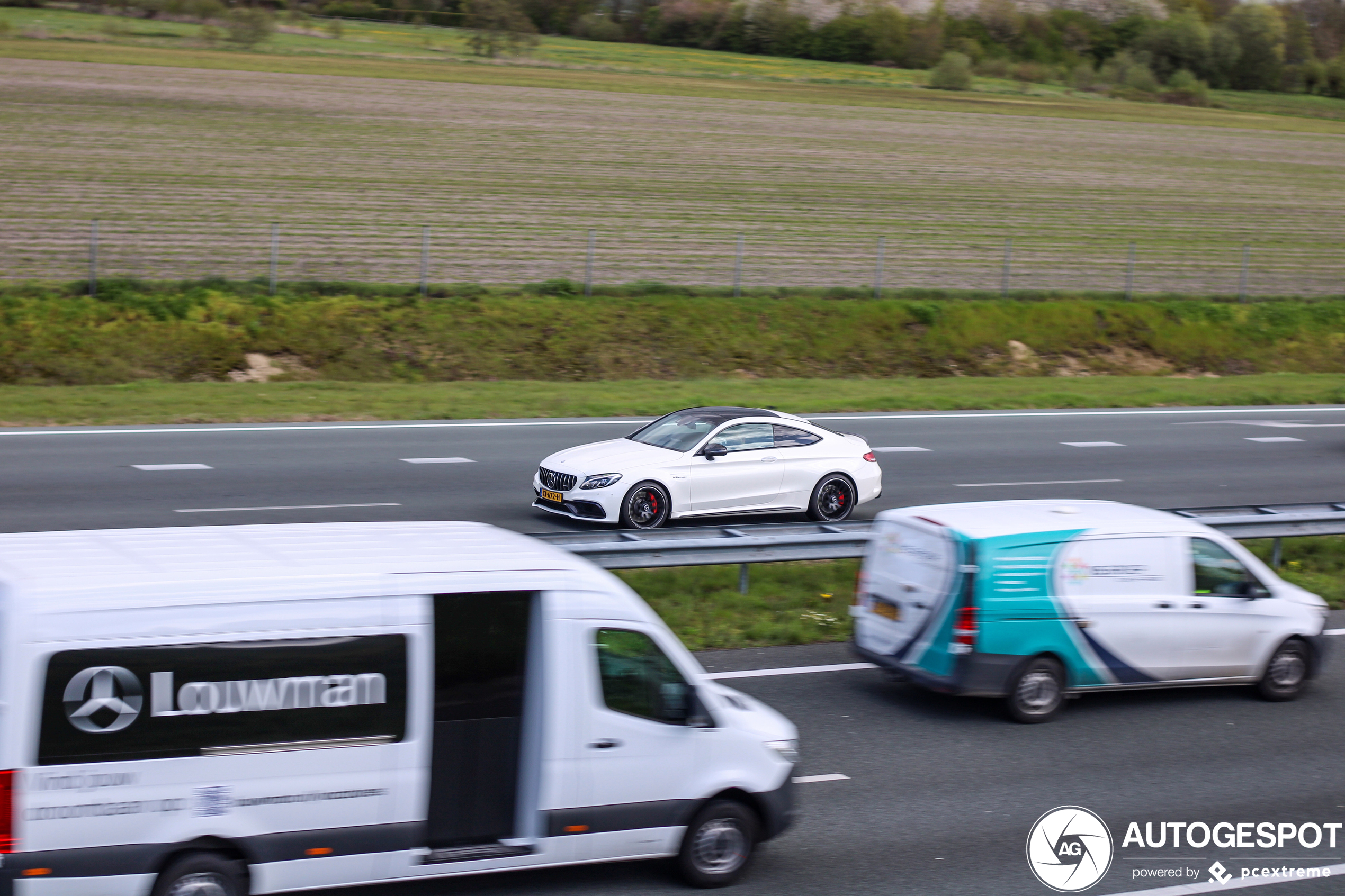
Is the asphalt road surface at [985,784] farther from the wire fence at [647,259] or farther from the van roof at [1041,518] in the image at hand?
the wire fence at [647,259]

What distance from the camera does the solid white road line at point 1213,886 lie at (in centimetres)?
691

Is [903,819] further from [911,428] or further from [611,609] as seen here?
[911,428]

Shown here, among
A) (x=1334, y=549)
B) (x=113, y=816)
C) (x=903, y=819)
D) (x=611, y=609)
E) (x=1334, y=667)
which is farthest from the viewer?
(x=1334, y=549)

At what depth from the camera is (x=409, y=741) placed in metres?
6.08

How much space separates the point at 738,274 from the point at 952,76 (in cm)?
4766

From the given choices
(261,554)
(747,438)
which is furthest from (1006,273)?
(261,554)

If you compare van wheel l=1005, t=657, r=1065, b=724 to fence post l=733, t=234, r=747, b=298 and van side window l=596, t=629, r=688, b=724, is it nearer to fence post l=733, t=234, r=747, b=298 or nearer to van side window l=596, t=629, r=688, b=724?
van side window l=596, t=629, r=688, b=724

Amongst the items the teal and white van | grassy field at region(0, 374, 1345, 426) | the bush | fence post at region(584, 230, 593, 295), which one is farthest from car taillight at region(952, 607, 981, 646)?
the bush

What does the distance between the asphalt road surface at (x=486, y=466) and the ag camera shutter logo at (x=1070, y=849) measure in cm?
760

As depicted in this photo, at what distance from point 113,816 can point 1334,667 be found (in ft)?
32.2

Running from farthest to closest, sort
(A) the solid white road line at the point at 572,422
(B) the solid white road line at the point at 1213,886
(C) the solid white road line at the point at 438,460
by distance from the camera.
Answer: (A) the solid white road line at the point at 572,422 → (C) the solid white road line at the point at 438,460 → (B) the solid white road line at the point at 1213,886

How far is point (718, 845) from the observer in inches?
269

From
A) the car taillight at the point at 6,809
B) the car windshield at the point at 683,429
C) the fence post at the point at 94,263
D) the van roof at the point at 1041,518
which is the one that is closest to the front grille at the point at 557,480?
the car windshield at the point at 683,429

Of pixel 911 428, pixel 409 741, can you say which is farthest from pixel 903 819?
pixel 911 428
